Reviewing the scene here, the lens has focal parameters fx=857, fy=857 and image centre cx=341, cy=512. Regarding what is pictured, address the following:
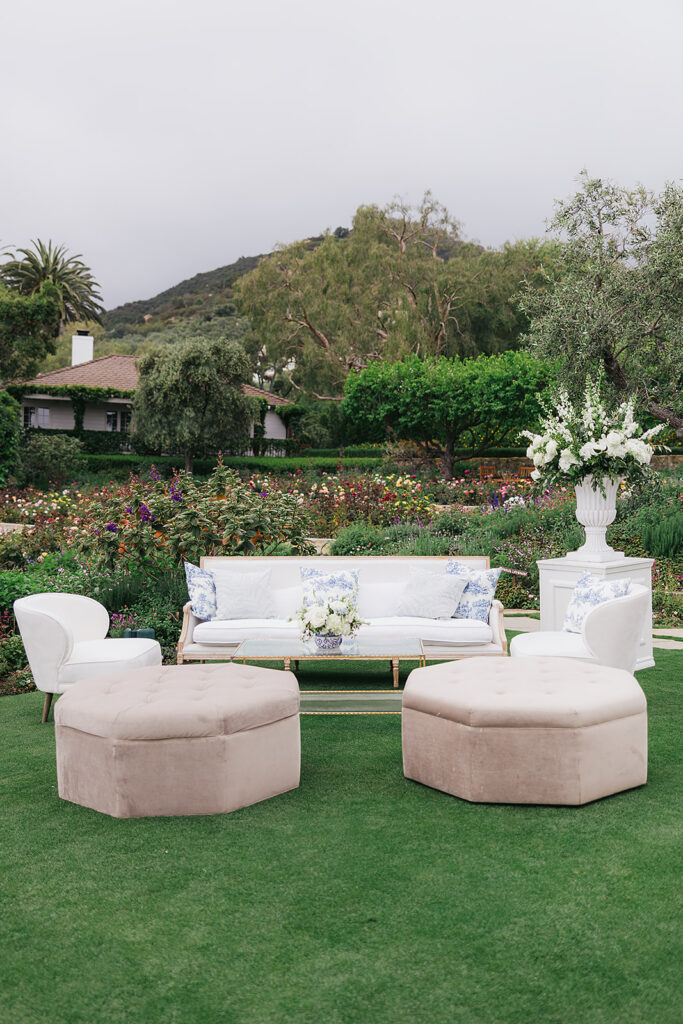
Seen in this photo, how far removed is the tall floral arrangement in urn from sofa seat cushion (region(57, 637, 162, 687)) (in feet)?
11.3

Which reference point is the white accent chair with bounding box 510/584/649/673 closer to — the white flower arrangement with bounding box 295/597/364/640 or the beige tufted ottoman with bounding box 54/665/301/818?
the white flower arrangement with bounding box 295/597/364/640

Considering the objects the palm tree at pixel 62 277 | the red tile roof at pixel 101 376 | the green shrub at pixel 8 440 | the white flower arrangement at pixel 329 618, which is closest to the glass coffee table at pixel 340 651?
the white flower arrangement at pixel 329 618

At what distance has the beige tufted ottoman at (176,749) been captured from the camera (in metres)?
3.87

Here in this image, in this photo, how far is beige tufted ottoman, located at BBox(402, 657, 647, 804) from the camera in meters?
3.92

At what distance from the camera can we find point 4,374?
27.8 meters

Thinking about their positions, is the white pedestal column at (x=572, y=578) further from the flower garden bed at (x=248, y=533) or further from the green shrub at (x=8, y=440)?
the green shrub at (x=8, y=440)

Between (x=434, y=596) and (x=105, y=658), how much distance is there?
8.43ft

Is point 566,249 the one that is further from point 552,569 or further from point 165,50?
point 552,569

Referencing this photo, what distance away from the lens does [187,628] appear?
21.5 feet

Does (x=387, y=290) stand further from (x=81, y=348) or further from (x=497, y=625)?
(x=497, y=625)

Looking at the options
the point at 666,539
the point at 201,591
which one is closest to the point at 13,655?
the point at 201,591

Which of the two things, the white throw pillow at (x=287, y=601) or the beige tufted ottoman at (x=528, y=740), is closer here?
the beige tufted ottoman at (x=528, y=740)

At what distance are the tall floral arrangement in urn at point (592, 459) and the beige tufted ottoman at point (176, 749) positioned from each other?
3797 millimetres

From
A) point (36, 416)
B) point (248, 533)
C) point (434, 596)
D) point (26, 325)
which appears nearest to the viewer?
point (434, 596)
